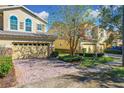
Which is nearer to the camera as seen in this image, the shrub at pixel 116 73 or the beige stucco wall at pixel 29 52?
the shrub at pixel 116 73

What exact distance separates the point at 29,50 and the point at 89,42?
335 inches

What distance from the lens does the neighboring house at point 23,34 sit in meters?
21.4

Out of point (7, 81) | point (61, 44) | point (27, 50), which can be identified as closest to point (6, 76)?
point (7, 81)

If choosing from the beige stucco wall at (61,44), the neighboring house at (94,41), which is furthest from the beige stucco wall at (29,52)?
the neighboring house at (94,41)

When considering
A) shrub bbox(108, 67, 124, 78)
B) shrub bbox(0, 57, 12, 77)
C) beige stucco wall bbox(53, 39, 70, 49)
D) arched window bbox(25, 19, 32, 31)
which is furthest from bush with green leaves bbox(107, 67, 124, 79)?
arched window bbox(25, 19, 32, 31)

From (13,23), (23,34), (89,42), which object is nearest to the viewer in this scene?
(23,34)

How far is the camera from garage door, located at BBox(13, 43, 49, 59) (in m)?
21.8

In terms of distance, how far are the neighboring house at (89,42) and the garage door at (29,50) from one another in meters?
2.90

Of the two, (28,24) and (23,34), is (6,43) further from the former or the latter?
(28,24)

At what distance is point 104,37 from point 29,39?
399 inches

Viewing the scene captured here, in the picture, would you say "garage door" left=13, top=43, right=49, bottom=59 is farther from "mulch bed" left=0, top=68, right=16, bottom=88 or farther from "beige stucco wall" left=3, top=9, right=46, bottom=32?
"mulch bed" left=0, top=68, right=16, bottom=88

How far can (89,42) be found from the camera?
2798 centimetres

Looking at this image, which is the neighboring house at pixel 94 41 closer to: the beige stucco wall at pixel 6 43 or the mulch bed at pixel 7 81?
the beige stucco wall at pixel 6 43
